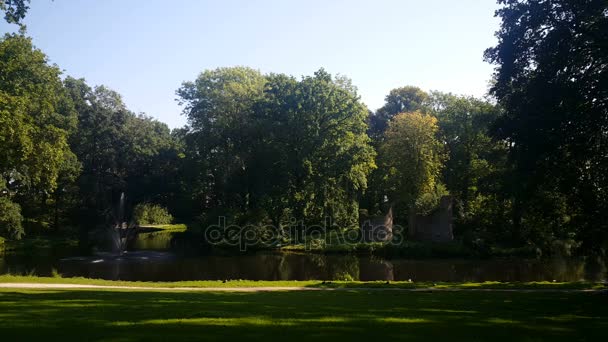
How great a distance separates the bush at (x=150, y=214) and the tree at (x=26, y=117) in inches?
930

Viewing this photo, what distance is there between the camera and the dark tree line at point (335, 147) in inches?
593

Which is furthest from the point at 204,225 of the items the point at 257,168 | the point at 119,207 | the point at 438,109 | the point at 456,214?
the point at 438,109

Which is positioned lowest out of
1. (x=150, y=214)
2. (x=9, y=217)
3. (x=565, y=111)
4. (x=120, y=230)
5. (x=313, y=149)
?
(x=120, y=230)

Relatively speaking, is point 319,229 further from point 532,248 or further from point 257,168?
point 532,248

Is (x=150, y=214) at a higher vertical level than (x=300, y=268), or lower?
higher

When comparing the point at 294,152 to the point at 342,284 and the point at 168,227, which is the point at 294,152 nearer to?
the point at 342,284

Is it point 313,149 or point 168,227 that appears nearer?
point 313,149

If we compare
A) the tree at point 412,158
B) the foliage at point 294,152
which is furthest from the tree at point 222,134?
the tree at point 412,158

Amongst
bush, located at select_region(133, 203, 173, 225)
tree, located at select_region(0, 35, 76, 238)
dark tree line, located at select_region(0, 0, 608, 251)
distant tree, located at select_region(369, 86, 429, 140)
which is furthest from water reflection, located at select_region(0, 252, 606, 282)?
distant tree, located at select_region(369, 86, 429, 140)

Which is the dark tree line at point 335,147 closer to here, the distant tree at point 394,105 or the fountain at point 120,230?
the distant tree at point 394,105

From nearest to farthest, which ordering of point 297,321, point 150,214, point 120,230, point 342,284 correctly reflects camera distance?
point 297,321, point 342,284, point 120,230, point 150,214

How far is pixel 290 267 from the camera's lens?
31469 mm
